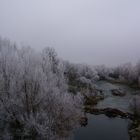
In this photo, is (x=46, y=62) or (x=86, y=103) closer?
(x=46, y=62)

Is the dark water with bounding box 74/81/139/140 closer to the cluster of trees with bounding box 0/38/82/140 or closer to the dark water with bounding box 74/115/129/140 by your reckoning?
the dark water with bounding box 74/115/129/140

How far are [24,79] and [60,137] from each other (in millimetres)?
4271

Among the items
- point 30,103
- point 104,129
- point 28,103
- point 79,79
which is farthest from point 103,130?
point 79,79

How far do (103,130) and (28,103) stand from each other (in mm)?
9062

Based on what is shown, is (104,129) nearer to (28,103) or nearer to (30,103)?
(30,103)

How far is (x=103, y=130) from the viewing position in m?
20.6

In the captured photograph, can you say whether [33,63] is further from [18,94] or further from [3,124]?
[3,124]

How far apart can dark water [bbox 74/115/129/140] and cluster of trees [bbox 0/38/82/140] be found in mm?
3744

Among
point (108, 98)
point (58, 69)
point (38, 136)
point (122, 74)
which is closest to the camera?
point (38, 136)

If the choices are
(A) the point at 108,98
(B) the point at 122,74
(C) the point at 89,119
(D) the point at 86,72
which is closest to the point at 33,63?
(C) the point at 89,119

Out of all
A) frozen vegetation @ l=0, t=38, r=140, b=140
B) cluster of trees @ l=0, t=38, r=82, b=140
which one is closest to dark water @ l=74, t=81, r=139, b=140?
frozen vegetation @ l=0, t=38, r=140, b=140

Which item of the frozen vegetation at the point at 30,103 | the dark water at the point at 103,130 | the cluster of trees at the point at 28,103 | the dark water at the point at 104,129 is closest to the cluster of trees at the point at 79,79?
the dark water at the point at 104,129

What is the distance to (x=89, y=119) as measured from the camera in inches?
949

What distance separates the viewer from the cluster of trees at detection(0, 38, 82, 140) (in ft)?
43.5
